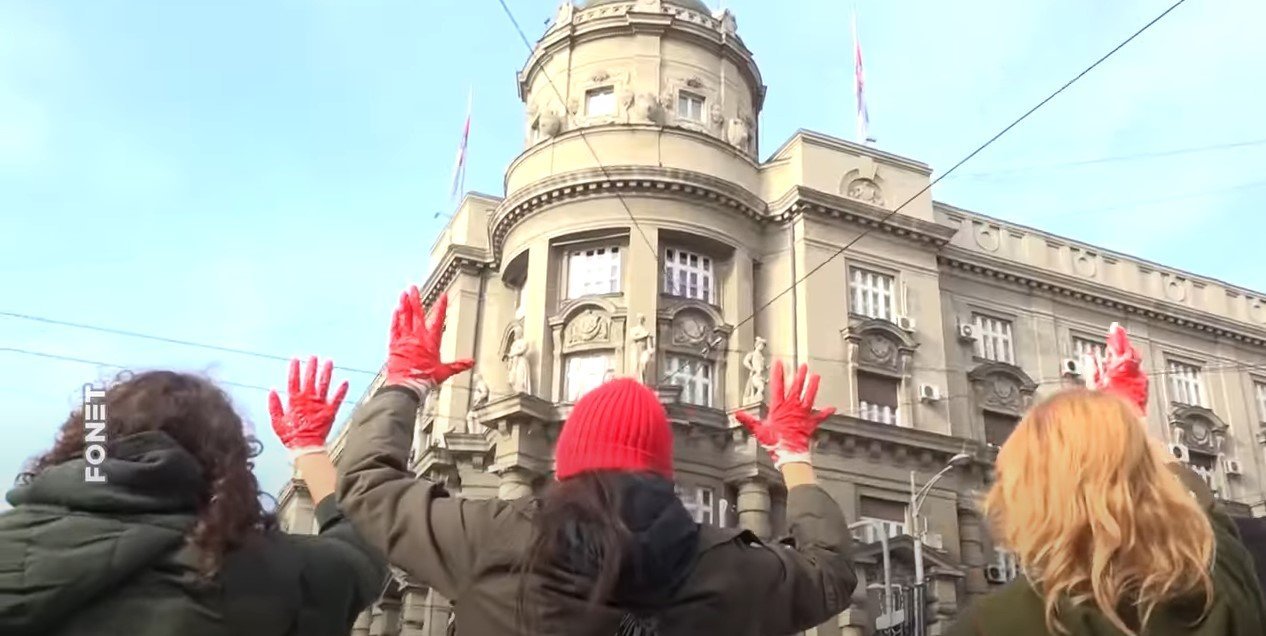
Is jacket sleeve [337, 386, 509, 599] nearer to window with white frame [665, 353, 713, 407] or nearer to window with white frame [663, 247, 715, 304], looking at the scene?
window with white frame [665, 353, 713, 407]

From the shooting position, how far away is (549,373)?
24594 millimetres

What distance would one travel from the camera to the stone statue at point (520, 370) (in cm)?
2403

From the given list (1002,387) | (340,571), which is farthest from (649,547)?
(1002,387)

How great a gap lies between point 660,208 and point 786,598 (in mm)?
22701

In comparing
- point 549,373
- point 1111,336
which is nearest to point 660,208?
point 549,373

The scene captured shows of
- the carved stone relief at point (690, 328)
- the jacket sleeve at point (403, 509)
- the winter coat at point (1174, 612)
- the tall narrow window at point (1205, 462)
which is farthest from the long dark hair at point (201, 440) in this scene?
the tall narrow window at point (1205, 462)

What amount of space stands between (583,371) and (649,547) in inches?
874

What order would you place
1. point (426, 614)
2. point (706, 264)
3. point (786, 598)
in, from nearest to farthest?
point (786, 598)
point (426, 614)
point (706, 264)

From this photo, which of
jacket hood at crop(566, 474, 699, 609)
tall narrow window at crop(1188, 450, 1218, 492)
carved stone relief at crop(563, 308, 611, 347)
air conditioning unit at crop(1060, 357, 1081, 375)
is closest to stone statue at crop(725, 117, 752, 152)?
carved stone relief at crop(563, 308, 611, 347)

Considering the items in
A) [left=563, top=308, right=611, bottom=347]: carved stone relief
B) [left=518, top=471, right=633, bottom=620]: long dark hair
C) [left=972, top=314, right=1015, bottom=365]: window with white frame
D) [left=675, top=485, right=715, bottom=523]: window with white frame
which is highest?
[left=972, top=314, right=1015, bottom=365]: window with white frame

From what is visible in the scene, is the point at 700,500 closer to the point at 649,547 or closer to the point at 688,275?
the point at 688,275

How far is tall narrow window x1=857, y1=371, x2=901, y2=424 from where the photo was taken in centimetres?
2517

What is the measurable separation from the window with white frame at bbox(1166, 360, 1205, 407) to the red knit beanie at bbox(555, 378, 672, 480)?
3213cm

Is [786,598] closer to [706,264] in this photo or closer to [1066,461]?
[1066,461]
